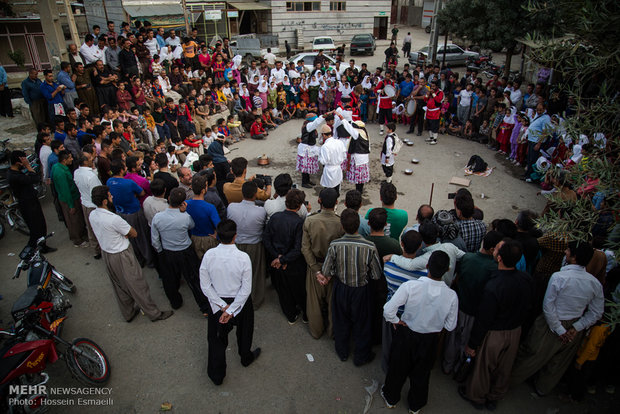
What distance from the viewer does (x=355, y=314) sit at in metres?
4.11

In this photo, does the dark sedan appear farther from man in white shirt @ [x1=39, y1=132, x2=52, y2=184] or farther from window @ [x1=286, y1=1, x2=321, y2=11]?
man in white shirt @ [x1=39, y1=132, x2=52, y2=184]

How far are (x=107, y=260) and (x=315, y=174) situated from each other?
599 centimetres

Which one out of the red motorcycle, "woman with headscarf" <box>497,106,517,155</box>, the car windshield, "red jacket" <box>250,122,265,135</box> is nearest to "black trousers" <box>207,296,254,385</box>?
the red motorcycle

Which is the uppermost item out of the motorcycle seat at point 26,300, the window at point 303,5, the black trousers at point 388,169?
the window at point 303,5

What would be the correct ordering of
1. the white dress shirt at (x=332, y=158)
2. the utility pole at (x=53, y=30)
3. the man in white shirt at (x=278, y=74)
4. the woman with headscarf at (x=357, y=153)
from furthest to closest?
the man in white shirt at (x=278, y=74)
the utility pole at (x=53, y=30)
the woman with headscarf at (x=357, y=153)
the white dress shirt at (x=332, y=158)

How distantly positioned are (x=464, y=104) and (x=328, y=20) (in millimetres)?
21237

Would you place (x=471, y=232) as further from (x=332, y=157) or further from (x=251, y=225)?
(x=332, y=157)

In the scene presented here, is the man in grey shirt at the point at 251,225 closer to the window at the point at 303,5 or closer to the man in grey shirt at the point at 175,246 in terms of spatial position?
the man in grey shirt at the point at 175,246

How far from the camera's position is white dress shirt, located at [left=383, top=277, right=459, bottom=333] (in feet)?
10.8

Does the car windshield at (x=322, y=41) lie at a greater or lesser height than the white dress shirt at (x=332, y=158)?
greater

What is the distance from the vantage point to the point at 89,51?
10289mm

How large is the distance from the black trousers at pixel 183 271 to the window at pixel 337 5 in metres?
29.2

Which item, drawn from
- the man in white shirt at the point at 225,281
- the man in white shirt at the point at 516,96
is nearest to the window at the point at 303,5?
the man in white shirt at the point at 516,96

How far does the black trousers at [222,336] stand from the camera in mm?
3854
